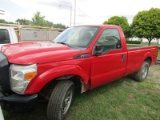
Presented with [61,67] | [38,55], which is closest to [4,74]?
[38,55]

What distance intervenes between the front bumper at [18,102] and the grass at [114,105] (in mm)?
735

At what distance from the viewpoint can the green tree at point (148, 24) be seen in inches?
881

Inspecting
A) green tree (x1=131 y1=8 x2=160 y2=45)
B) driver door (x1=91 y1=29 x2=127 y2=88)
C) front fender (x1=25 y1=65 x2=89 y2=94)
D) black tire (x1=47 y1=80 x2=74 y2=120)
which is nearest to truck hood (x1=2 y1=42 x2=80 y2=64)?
front fender (x1=25 y1=65 x2=89 y2=94)

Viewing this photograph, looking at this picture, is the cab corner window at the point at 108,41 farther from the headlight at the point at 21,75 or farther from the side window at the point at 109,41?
the headlight at the point at 21,75

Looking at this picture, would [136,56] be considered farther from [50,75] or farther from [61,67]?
[50,75]

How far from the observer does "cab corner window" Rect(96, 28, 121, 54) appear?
357 centimetres

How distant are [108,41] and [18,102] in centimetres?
236

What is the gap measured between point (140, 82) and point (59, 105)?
3.77 meters

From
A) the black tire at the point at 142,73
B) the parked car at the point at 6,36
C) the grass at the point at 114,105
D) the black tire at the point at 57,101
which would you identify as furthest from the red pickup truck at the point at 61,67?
Result: the parked car at the point at 6,36

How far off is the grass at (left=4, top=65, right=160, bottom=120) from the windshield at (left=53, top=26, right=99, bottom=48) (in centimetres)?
135

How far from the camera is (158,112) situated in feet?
11.6

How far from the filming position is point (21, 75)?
2348 mm

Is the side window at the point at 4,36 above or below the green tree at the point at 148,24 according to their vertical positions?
below

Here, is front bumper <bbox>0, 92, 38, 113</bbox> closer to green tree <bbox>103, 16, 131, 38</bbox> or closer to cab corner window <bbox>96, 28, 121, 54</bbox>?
cab corner window <bbox>96, 28, 121, 54</bbox>
